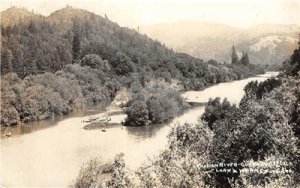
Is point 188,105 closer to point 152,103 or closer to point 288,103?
point 152,103

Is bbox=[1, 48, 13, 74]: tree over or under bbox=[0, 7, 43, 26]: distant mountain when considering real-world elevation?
under

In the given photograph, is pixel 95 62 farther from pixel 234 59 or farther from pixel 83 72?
pixel 234 59

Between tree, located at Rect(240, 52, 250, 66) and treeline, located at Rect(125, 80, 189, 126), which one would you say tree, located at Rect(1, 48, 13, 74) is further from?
tree, located at Rect(240, 52, 250, 66)

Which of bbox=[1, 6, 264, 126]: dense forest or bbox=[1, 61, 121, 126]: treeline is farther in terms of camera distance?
bbox=[1, 61, 121, 126]: treeline

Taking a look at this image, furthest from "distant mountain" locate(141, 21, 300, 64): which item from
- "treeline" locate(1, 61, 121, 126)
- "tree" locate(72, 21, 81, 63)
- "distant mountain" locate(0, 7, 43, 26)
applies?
"distant mountain" locate(0, 7, 43, 26)

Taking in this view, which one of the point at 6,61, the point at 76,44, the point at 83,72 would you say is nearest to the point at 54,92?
the point at 83,72

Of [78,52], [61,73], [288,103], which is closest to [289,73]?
[288,103]
